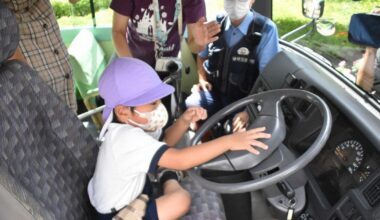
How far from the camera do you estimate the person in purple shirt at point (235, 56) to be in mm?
2580

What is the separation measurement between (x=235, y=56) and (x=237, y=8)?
0.29 metres

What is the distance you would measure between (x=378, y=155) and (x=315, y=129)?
14.0 inches

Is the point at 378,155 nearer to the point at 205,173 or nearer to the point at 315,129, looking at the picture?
the point at 315,129

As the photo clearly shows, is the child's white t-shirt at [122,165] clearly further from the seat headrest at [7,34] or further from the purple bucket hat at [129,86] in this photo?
the seat headrest at [7,34]

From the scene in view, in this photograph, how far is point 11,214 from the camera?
121cm

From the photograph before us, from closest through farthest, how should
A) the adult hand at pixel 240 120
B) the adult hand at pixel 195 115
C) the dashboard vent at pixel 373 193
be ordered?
1. the dashboard vent at pixel 373 193
2. the adult hand at pixel 195 115
3. the adult hand at pixel 240 120

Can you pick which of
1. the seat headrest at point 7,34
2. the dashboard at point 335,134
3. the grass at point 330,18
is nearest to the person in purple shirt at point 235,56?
the grass at point 330,18

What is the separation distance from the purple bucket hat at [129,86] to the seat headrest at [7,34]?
0.33m

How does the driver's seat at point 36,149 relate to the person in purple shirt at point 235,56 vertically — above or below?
Answer: above

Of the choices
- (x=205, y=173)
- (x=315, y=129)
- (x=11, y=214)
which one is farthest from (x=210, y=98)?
(x=11, y=214)

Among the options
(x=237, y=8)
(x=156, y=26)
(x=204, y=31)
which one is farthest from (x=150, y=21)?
(x=237, y=8)

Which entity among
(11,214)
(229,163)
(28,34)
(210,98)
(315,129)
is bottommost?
(210,98)

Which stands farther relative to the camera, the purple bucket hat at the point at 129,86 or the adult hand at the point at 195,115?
the adult hand at the point at 195,115

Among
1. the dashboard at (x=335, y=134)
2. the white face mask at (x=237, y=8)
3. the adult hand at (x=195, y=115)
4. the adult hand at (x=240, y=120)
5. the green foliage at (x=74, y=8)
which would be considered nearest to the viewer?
the dashboard at (x=335, y=134)
